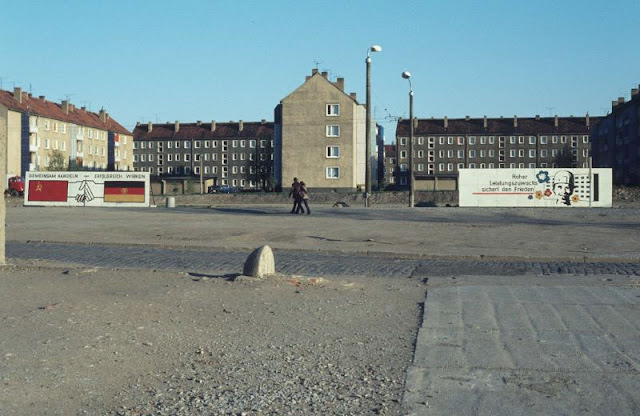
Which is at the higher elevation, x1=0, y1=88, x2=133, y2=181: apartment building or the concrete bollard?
x1=0, y1=88, x2=133, y2=181: apartment building

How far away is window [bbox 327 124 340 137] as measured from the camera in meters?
80.6

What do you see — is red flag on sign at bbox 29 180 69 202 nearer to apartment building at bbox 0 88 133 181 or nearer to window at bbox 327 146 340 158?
window at bbox 327 146 340 158

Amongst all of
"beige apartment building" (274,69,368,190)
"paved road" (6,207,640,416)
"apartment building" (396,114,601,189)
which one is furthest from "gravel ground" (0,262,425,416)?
"apartment building" (396,114,601,189)

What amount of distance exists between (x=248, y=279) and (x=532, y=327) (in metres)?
4.17

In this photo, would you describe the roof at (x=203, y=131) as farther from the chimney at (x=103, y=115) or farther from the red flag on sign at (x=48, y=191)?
the red flag on sign at (x=48, y=191)

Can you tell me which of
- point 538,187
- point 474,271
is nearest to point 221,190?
point 538,187

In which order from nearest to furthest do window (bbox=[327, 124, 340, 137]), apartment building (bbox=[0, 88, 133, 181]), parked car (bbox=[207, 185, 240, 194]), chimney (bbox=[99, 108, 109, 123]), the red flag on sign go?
the red flag on sign → window (bbox=[327, 124, 340, 137]) → apartment building (bbox=[0, 88, 133, 181]) → parked car (bbox=[207, 185, 240, 194]) → chimney (bbox=[99, 108, 109, 123])

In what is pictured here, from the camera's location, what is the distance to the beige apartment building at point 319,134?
265 ft

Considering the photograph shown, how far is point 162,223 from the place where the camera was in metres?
24.6

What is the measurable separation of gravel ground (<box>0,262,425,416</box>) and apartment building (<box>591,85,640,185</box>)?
75961 mm

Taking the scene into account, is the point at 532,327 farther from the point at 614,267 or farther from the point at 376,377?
the point at 614,267

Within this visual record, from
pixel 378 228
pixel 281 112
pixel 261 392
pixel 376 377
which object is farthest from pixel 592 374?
pixel 281 112

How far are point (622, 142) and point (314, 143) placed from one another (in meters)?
35.7

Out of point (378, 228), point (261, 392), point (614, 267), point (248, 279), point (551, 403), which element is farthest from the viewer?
point (378, 228)
